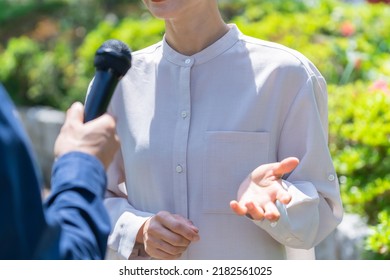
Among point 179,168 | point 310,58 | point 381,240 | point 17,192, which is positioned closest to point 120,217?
point 179,168

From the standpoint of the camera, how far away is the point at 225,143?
2525mm

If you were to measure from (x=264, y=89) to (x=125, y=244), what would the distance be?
60cm

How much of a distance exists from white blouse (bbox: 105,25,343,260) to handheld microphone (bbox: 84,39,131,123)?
0.31 m

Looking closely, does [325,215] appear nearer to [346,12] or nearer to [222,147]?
[222,147]

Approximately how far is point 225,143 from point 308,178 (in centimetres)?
25

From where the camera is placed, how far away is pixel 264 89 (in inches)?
99.7

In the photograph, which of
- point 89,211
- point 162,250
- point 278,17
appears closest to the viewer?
point 89,211

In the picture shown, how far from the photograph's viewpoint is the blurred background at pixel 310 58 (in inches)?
181

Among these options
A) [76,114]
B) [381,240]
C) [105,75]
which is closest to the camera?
[76,114]

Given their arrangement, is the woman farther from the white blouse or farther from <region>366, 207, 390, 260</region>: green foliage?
<region>366, 207, 390, 260</region>: green foliage

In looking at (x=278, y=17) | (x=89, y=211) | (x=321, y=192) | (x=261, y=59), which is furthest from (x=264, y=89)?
(x=278, y=17)

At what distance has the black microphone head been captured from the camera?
2.24 metres

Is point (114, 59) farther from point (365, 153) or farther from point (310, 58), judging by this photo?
point (310, 58)

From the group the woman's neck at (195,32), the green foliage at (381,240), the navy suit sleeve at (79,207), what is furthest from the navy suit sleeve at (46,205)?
the green foliage at (381,240)
